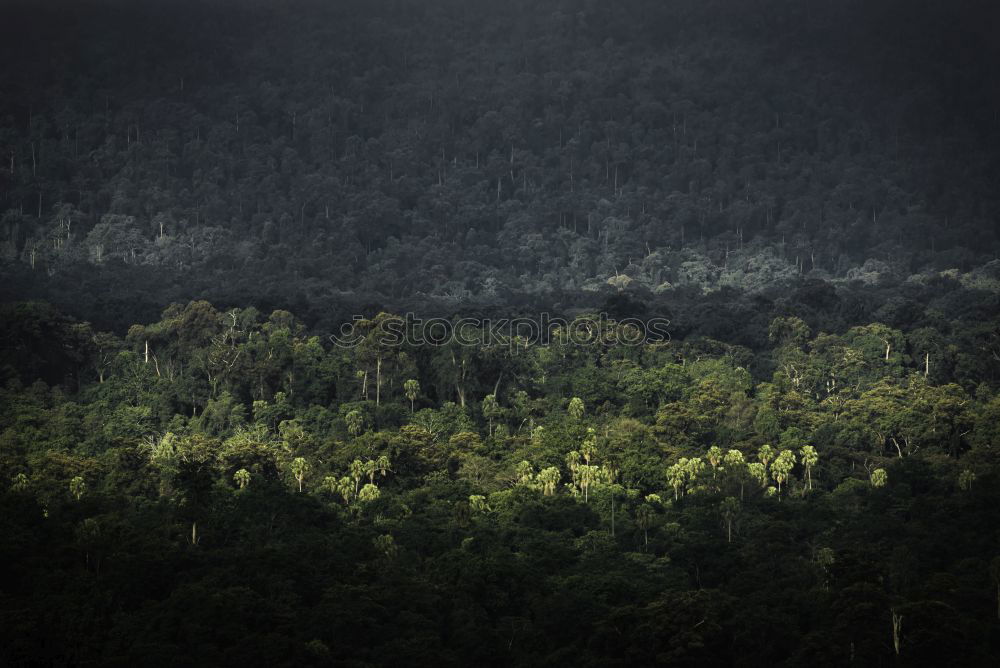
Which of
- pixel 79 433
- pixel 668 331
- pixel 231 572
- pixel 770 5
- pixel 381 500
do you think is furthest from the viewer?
pixel 770 5

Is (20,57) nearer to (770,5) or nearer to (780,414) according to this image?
(770,5)

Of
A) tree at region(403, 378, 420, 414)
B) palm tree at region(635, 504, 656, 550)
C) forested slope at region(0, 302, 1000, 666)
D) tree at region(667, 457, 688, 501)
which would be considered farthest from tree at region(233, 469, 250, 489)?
tree at region(403, 378, 420, 414)

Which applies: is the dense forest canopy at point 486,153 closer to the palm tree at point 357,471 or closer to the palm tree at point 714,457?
the palm tree at point 714,457

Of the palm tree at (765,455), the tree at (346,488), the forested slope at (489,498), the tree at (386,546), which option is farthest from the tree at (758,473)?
the tree at (386,546)

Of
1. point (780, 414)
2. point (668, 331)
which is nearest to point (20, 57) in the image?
point (668, 331)

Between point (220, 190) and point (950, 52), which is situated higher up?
point (950, 52)

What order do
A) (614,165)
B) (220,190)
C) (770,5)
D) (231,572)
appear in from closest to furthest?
(231,572)
(220,190)
(614,165)
(770,5)
